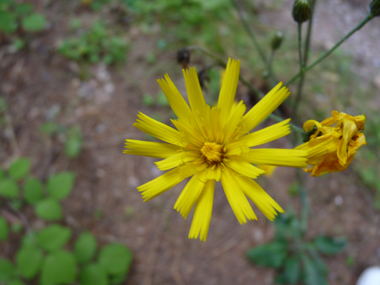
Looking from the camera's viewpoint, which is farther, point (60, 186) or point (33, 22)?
point (33, 22)

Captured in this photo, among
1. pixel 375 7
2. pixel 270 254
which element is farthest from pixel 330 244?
pixel 375 7

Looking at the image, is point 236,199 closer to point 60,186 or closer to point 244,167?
point 244,167

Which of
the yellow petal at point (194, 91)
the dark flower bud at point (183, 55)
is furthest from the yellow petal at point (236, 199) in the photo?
the dark flower bud at point (183, 55)

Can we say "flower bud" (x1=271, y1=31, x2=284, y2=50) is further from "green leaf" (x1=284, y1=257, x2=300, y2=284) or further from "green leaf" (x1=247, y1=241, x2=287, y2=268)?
"green leaf" (x1=284, y1=257, x2=300, y2=284)

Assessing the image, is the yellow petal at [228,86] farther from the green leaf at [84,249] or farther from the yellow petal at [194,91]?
the green leaf at [84,249]

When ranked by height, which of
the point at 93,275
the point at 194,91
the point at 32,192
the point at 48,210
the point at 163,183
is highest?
the point at 194,91

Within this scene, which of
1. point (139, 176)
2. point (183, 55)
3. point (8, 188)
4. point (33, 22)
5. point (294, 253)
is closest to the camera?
point (183, 55)
